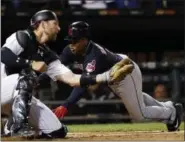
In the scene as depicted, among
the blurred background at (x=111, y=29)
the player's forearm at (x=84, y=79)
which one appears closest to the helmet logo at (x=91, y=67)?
the player's forearm at (x=84, y=79)

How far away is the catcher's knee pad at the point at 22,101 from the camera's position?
4832 mm

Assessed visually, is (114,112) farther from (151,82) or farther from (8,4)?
(8,4)

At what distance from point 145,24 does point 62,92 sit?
6.42ft

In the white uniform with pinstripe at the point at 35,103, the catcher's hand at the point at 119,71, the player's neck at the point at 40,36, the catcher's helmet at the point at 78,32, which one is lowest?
the white uniform with pinstripe at the point at 35,103

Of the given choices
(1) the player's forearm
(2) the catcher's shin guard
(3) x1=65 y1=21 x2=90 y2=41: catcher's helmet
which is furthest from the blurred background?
(2) the catcher's shin guard

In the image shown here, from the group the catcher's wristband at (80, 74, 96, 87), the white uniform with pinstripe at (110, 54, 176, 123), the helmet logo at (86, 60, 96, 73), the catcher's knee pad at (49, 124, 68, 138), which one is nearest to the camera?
the catcher's wristband at (80, 74, 96, 87)

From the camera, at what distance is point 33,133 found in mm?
5035

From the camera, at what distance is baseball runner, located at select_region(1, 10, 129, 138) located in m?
4.89

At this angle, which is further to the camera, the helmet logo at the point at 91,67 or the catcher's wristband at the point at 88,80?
the helmet logo at the point at 91,67

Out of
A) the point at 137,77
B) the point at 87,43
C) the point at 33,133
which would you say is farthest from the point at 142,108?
the point at 33,133

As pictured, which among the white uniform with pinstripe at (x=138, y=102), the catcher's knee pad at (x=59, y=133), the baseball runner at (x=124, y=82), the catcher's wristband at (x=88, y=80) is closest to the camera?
the catcher's wristband at (x=88, y=80)

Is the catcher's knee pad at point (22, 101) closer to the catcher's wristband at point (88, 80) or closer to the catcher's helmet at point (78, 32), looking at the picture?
the catcher's wristband at point (88, 80)

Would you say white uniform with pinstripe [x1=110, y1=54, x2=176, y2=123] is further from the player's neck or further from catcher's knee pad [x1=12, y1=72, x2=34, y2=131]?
catcher's knee pad [x1=12, y1=72, x2=34, y2=131]

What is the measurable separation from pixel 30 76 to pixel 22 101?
8.5 inches
